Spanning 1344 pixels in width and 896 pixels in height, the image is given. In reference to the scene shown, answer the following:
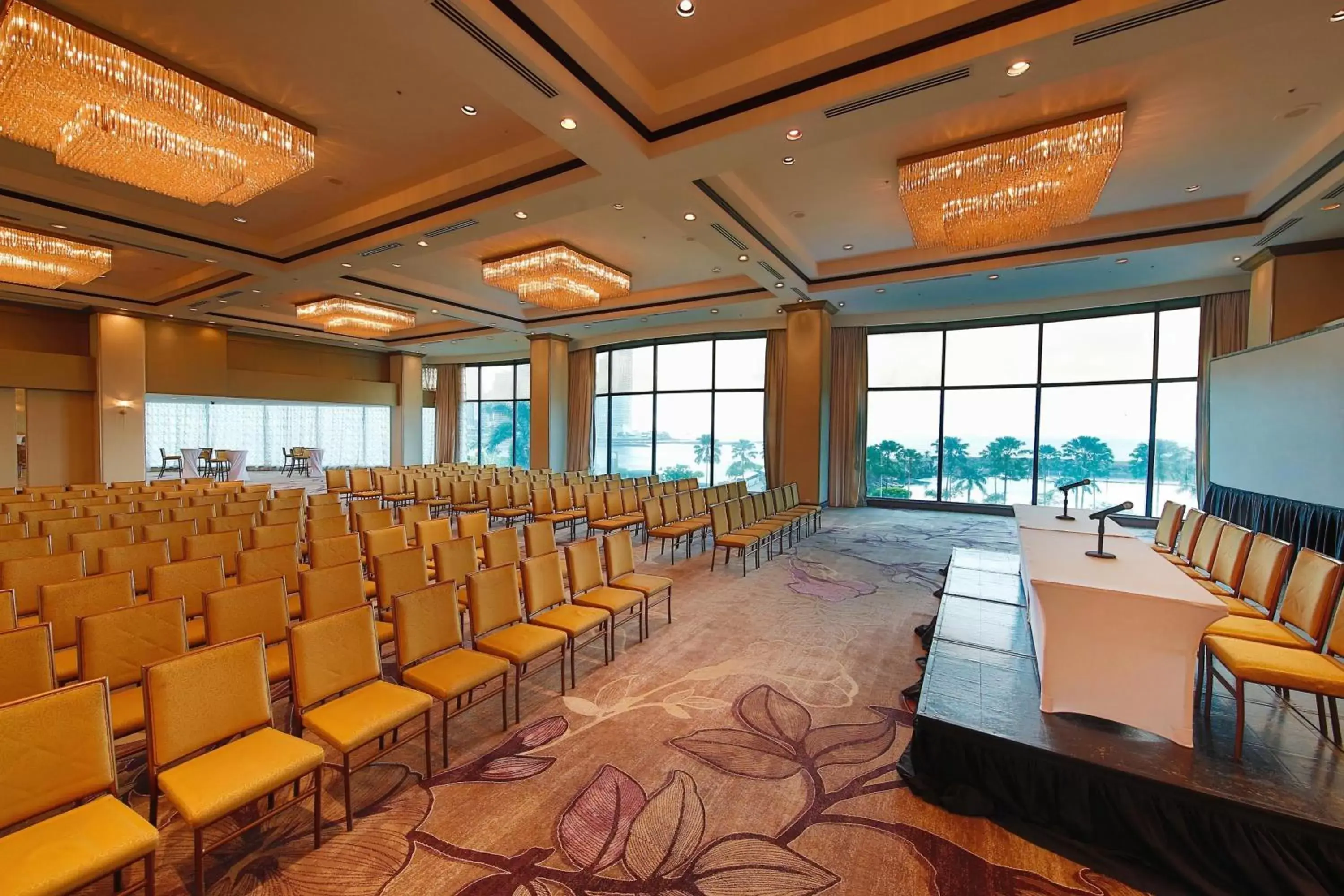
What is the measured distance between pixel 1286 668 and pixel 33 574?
7016 mm

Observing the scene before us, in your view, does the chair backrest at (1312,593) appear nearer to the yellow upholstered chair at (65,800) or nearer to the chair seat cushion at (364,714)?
the chair seat cushion at (364,714)

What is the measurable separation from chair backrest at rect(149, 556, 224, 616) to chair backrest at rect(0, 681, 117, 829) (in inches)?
62.0

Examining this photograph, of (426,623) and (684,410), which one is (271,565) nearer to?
(426,623)

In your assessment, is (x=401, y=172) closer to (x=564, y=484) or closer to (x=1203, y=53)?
(x=564, y=484)

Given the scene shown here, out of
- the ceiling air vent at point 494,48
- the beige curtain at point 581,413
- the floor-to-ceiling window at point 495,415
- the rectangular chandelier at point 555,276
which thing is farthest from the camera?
the floor-to-ceiling window at point 495,415

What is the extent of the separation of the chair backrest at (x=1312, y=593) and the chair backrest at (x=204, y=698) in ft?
16.8

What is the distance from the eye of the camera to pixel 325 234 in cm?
734

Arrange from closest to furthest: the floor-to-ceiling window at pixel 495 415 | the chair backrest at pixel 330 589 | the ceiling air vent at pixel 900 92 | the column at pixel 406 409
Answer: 1. the chair backrest at pixel 330 589
2. the ceiling air vent at pixel 900 92
3. the column at pixel 406 409
4. the floor-to-ceiling window at pixel 495 415

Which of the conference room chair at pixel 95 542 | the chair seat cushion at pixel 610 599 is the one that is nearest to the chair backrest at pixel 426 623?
the chair seat cushion at pixel 610 599

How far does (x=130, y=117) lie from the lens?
4062 millimetres

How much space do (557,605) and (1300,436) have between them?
796 cm

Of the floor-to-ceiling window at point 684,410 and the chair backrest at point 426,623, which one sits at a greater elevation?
the floor-to-ceiling window at point 684,410

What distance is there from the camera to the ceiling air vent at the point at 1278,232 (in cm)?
593

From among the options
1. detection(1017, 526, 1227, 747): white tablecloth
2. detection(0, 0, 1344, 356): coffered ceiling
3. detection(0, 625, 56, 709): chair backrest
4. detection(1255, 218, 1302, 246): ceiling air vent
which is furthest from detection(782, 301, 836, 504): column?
detection(0, 625, 56, 709): chair backrest
